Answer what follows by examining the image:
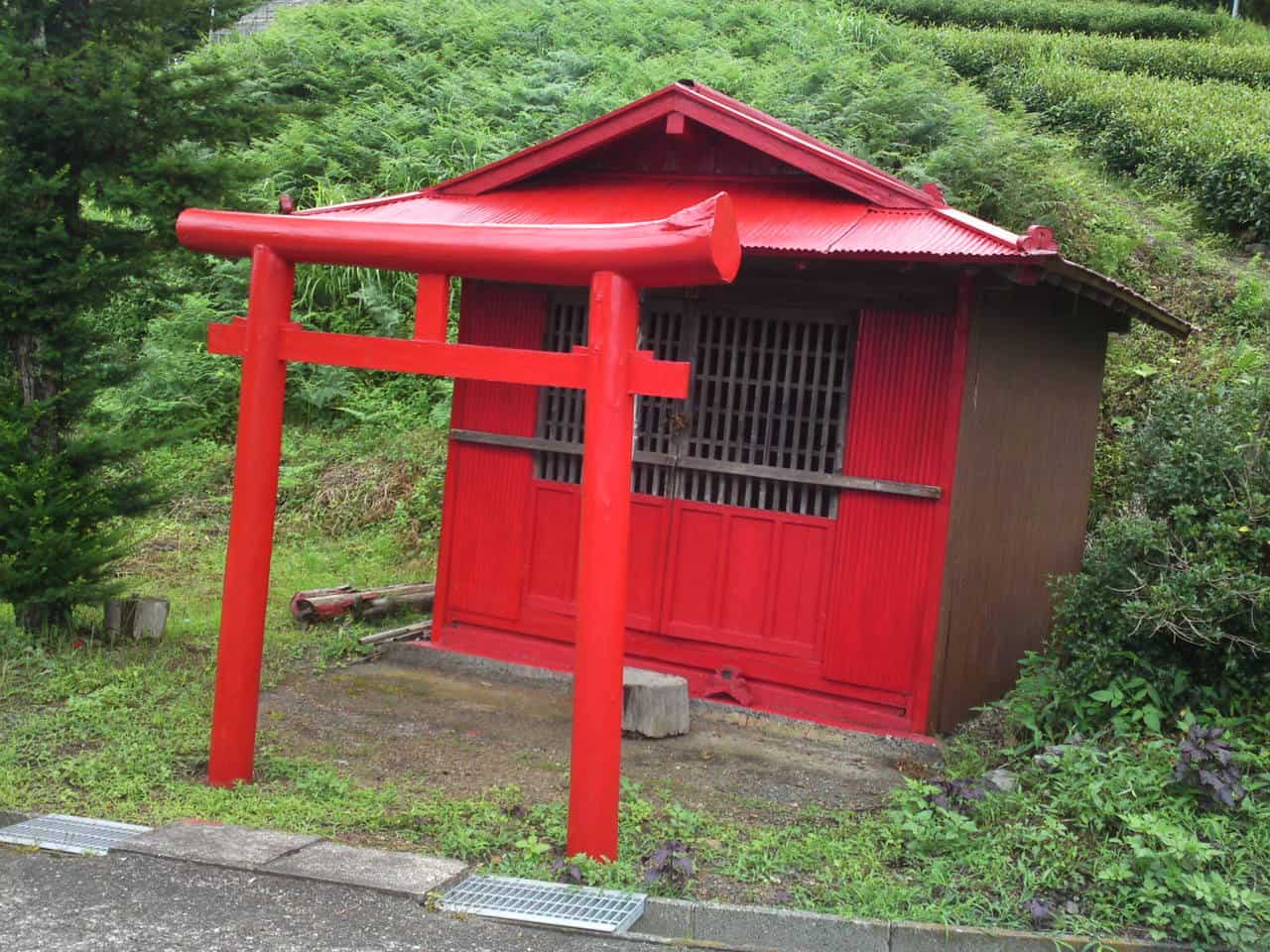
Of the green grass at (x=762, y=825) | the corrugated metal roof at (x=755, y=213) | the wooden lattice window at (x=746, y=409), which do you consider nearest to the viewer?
the green grass at (x=762, y=825)

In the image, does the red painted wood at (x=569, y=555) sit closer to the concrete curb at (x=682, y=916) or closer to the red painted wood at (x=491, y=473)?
the red painted wood at (x=491, y=473)

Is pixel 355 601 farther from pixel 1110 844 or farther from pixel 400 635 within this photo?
pixel 1110 844

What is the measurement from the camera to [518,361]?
5746mm

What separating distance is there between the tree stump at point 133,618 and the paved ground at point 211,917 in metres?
3.82

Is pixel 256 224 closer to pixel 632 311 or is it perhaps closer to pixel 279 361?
pixel 279 361

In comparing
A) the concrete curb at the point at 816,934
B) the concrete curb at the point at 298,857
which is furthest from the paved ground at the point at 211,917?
the concrete curb at the point at 816,934

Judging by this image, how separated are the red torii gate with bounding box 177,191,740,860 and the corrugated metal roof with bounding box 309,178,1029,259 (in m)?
0.94

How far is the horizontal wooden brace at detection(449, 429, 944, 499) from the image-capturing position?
25.7ft

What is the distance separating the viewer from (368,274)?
15.8m

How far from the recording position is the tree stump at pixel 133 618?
8852 mm

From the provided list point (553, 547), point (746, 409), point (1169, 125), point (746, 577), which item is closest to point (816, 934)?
point (746, 577)

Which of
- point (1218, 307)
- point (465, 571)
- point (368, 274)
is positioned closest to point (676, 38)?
point (368, 274)

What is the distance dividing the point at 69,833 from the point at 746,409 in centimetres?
480

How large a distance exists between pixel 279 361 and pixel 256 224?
2.24ft
